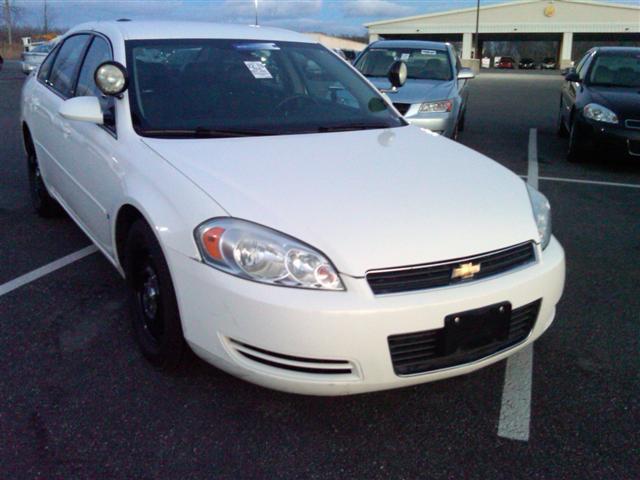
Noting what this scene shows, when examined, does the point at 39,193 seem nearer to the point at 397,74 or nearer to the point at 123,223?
the point at 123,223

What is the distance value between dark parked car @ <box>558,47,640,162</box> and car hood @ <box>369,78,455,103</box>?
168 centimetres

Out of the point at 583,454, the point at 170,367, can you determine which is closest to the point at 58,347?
the point at 170,367

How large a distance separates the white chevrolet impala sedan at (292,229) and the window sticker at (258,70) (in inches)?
0.7

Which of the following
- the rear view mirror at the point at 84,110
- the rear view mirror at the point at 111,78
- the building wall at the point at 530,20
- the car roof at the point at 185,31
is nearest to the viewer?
the rear view mirror at the point at 111,78

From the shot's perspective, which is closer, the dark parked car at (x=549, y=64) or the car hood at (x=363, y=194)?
the car hood at (x=363, y=194)

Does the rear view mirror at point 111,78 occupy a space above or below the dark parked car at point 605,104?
above

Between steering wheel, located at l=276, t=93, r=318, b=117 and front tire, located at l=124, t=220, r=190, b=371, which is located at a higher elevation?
steering wheel, located at l=276, t=93, r=318, b=117

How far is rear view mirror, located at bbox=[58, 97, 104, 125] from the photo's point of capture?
3170 millimetres

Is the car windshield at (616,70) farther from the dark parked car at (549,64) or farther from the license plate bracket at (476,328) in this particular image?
the dark parked car at (549,64)

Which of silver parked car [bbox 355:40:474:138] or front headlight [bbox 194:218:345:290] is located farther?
silver parked car [bbox 355:40:474:138]

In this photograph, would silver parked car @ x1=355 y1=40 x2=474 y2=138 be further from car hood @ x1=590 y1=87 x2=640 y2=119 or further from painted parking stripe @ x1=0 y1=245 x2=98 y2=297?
painted parking stripe @ x1=0 y1=245 x2=98 y2=297

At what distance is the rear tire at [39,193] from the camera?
502cm

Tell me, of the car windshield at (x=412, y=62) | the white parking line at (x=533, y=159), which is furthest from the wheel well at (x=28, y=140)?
the car windshield at (x=412, y=62)

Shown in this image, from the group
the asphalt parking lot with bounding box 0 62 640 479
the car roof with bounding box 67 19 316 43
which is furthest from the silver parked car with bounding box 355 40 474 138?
the asphalt parking lot with bounding box 0 62 640 479
